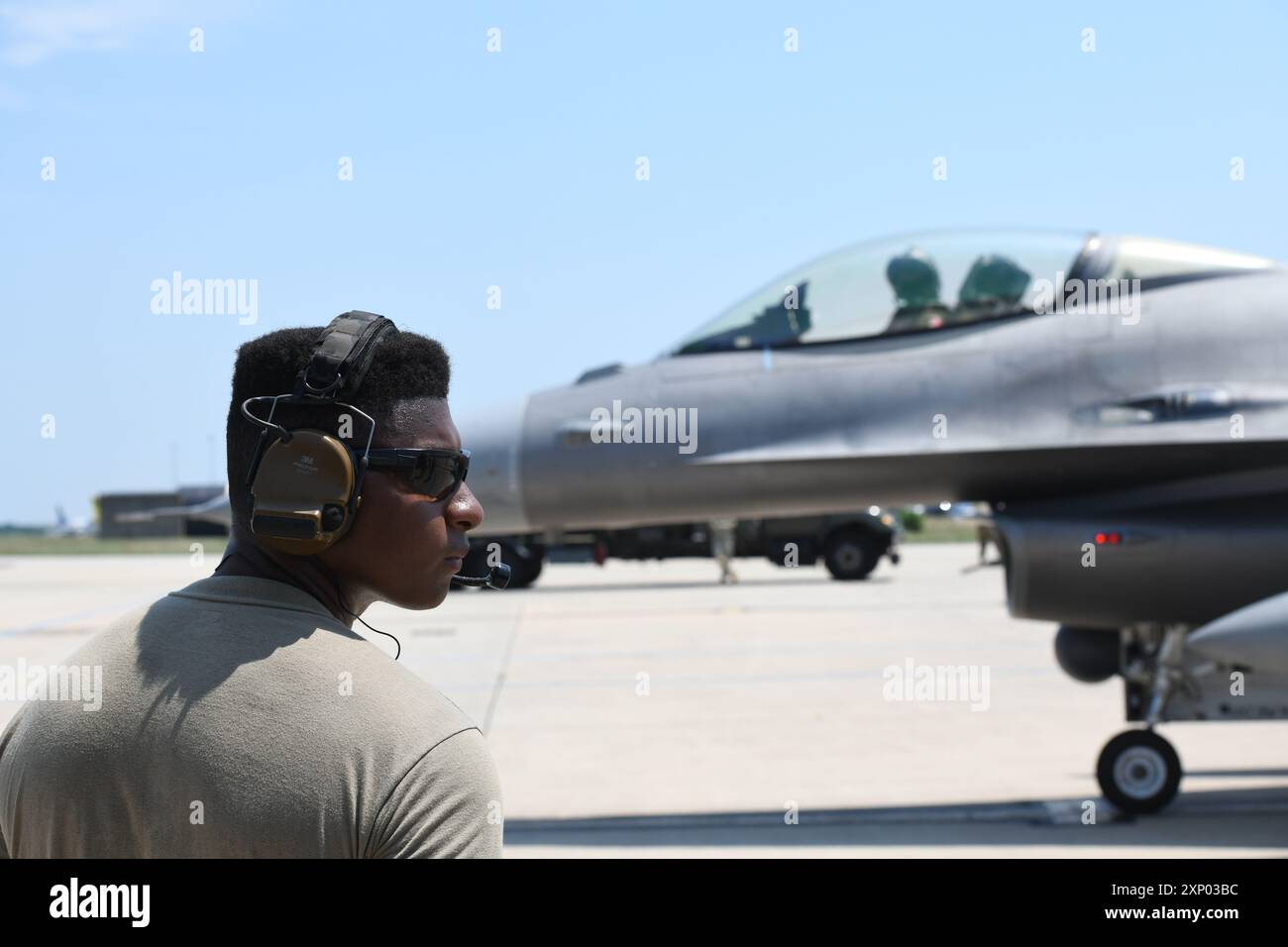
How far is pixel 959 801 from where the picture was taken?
755cm

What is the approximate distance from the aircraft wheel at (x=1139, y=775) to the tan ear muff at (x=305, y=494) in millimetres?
6557

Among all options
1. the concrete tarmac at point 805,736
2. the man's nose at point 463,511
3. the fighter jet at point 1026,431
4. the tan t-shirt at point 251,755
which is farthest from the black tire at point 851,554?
the tan t-shirt at point 251,755

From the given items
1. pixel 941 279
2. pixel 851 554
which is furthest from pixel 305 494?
pixel 851 554

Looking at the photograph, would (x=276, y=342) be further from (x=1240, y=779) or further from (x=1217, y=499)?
(x=1240, y=779)

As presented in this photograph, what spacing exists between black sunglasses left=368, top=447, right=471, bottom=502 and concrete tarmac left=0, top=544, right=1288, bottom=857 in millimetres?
4887

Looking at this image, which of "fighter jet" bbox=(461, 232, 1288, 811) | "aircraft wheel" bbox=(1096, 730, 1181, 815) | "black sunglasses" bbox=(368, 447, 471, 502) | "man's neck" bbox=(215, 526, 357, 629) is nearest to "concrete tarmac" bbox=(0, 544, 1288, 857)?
"aircraft wheel" bbox=(1096, 730, 1181, 815)

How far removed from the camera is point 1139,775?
23.7ft

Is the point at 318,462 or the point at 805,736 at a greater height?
the point at 318,462

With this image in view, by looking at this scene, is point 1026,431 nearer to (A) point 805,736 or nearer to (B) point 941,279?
(B) point 941,279

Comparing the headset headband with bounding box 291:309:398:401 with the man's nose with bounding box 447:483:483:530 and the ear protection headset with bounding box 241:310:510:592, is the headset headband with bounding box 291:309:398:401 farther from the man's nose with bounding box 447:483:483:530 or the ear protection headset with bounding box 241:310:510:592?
the man's nose with bounding box 447:483:483:530

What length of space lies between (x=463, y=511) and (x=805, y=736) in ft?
28.0

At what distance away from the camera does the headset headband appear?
1.51 m

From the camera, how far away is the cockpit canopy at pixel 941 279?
7.23m
